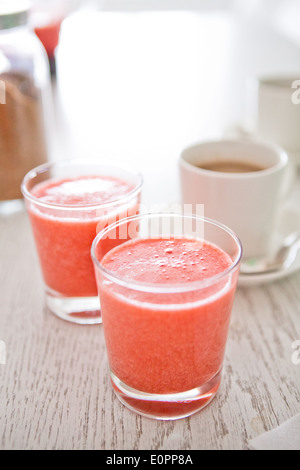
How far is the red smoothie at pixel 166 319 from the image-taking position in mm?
583

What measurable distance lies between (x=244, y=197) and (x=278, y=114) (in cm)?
43

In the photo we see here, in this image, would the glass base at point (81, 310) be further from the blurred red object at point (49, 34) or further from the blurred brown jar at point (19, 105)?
the blurred red object at point (49, 34)

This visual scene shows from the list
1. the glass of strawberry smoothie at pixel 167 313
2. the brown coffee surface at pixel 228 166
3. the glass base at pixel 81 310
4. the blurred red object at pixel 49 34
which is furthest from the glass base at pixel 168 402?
the blurred red object at pixel 49 34

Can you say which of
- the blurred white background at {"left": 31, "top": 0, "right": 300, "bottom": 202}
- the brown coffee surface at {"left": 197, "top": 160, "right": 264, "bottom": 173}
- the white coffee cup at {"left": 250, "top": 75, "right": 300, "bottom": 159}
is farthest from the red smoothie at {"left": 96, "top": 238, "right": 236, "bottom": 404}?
the white coffee cup at {"left": 250, "top": 75, "right": 300, "bottom": 159}

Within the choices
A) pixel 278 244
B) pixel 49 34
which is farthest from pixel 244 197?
pixel 49 34

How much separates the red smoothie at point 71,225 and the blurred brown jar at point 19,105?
0.76 feet

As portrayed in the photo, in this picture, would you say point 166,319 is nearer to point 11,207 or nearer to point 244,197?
point 244,197

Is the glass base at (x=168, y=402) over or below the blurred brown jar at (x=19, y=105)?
below

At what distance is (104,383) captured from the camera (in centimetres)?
69

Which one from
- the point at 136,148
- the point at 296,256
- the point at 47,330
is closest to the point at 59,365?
the point at 47,330

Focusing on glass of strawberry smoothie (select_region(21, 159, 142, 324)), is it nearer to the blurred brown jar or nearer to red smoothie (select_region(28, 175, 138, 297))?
red smoothie (select_region(28, 175, 138, 297))

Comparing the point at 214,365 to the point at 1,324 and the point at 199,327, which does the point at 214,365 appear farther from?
the point at 1,324

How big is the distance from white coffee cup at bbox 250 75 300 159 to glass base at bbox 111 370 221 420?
73cm

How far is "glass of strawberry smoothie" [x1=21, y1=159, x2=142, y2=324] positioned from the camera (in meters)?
0.76
